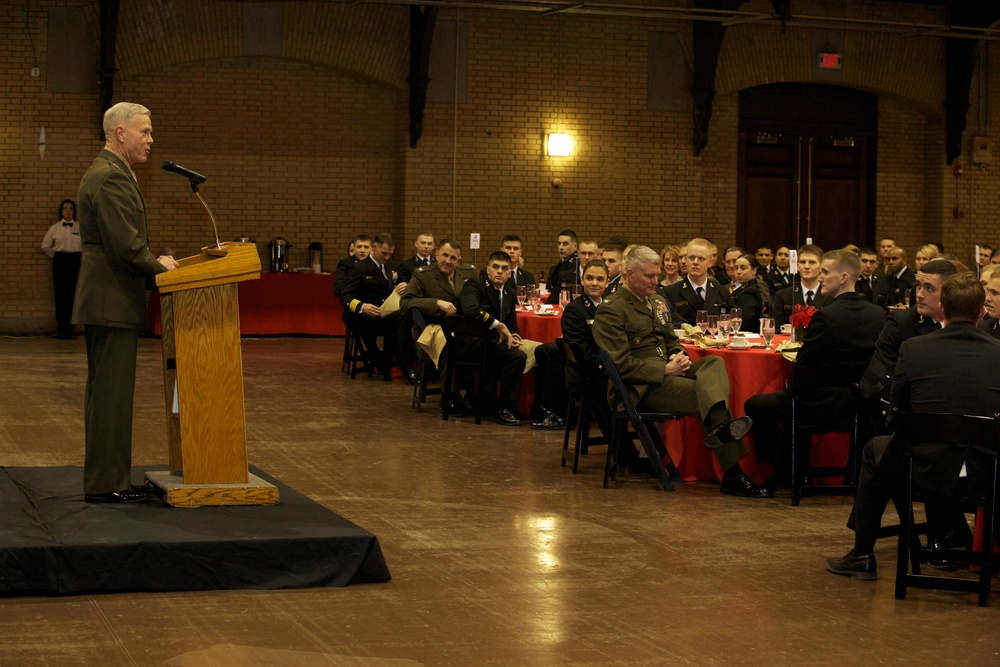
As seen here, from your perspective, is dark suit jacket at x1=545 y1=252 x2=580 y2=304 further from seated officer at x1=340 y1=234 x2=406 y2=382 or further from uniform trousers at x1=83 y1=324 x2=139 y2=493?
uniform trousers at x1=83 y1=324 x2=139 y2=493

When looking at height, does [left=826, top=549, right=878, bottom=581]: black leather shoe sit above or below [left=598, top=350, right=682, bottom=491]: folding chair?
below

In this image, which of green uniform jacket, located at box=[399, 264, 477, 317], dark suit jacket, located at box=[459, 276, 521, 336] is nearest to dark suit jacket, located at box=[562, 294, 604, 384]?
dark suit jacket, located at box=[459, 276, 521, 336]

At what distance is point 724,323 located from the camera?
293 inches

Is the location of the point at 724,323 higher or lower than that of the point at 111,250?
lower

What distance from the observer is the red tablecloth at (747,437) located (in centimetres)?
700

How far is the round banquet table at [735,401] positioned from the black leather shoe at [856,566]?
6.00 feet

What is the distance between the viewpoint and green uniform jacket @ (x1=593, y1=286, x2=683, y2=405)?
22.6 ft

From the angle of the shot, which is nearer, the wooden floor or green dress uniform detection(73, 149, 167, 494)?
the wooden floor

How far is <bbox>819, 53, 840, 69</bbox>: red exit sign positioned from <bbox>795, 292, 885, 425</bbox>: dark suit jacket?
11.1m

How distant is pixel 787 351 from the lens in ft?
22.9

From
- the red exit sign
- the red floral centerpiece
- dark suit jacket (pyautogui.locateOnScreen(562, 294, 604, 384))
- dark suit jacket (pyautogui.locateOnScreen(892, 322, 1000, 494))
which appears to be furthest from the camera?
the red exit sign

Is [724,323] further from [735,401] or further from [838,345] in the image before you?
[838,345]

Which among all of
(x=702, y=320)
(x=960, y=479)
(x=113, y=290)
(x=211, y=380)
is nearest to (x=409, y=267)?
(x=702, y=320)

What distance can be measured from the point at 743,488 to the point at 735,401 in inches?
20.6
